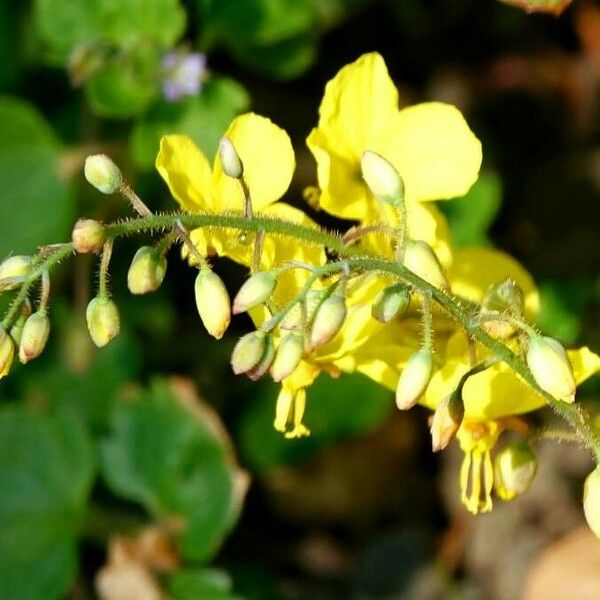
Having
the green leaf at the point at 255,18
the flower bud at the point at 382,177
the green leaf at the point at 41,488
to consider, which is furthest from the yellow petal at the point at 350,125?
the green leaf at the point at 41,488

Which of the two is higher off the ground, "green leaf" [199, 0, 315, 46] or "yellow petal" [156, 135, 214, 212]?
"yellow petal" [156, 135, 214, 212]

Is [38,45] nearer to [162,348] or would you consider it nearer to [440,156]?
[162,348]

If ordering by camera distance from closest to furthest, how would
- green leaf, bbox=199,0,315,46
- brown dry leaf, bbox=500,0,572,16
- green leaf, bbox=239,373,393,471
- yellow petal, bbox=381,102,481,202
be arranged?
yellow petal, bbox=381,102,481,202, brown dry leaf, bbox=500,0,572,16, green leaf, bbox=199,0,315,46, green leaf, bbox=239,373,393,471

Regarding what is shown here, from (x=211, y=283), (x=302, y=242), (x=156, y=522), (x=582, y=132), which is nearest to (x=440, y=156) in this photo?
(x=302, y=242)

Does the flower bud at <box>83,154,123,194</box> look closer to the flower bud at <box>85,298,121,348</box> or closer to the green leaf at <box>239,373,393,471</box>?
the flower bud at <box>85,298,121,348</box>

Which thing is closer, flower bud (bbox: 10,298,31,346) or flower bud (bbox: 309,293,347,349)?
flower bud (bbox: 309,293,347,349)

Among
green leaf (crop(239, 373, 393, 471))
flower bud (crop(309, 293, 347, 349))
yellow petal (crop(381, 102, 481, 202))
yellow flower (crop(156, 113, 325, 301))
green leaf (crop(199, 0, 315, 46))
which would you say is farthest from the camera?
green leaf (crop(239, 373, 393, 471))

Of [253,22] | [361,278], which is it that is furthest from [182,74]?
[361,278]

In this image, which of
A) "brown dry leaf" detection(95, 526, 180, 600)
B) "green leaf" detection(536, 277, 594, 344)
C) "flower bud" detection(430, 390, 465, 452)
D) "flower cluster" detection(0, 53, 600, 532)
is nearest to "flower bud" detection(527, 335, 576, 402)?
"flower cluster" detection(0, 53, 600, 532)
